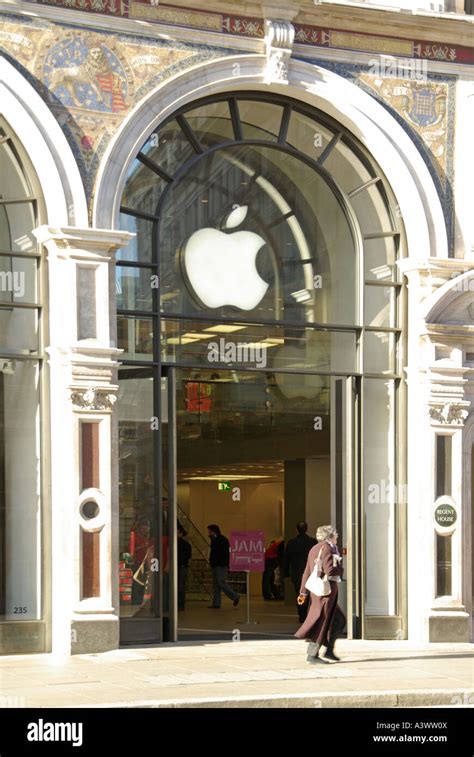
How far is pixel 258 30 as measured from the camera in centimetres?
2048

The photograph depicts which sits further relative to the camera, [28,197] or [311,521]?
[311,521]

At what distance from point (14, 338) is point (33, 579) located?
3.16 m

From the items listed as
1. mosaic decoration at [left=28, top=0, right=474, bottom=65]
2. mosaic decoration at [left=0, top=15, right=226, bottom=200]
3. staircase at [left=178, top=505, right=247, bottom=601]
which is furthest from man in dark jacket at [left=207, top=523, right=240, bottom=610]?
mosaic decoration at [left=28, top=0, right=474, bottom=65]

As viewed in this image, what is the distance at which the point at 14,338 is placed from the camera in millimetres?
19125

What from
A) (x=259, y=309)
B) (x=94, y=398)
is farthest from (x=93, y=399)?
(x=259, y=309)

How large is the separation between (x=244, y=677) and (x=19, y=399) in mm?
5019

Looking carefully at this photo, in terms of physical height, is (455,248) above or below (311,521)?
above

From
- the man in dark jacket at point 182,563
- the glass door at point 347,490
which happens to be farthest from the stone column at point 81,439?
the man in dark jacket at point 182,563

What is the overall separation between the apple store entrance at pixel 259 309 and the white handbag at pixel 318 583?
2.57 m

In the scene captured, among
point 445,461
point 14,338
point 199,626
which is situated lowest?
point 199,626

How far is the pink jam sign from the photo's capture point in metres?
25.2
